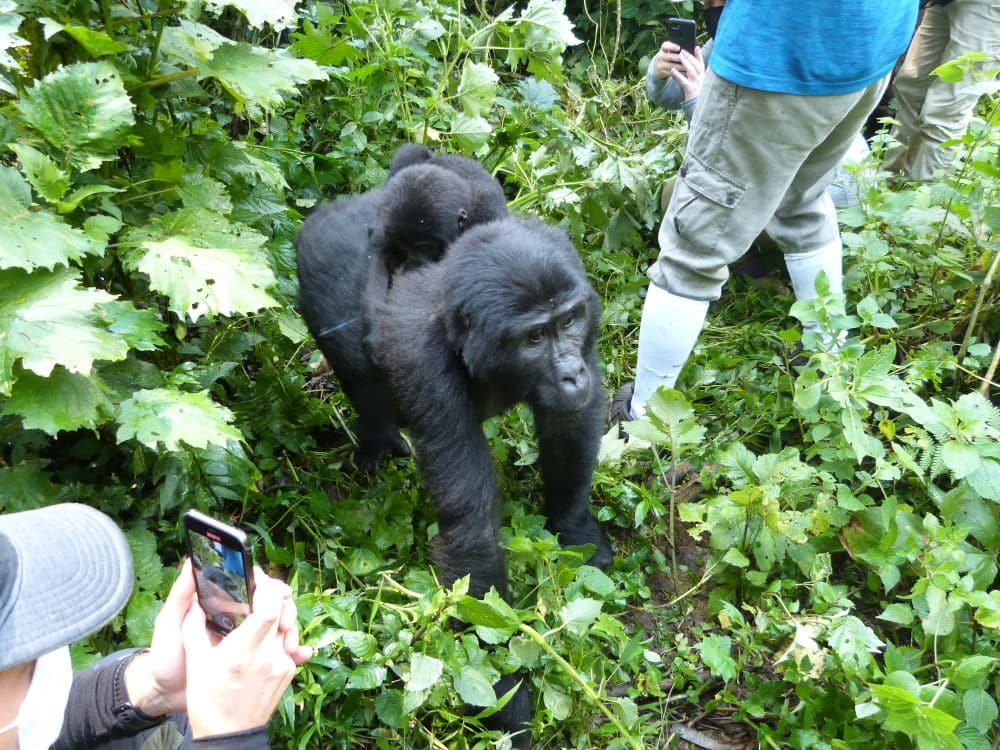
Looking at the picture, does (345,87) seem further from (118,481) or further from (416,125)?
(118,481)

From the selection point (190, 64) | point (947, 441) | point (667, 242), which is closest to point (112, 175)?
point (190, 64)

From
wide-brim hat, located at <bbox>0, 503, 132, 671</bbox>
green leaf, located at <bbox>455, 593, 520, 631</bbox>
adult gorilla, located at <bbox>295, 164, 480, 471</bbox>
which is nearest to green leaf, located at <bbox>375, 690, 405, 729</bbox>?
green leaf, located at <bbox>455, 593, 520, 631</bbox>

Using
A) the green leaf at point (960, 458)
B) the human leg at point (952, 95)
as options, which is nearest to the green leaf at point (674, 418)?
the green leaf at point (960, 458)

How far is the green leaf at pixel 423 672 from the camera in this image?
7.82 feet

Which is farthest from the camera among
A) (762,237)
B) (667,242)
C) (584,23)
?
(584,23)

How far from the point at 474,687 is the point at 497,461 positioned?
1.65 metres

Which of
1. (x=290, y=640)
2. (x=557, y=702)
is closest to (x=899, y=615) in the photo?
(x=557, y=702)

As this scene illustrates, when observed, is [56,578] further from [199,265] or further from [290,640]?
[199,265]

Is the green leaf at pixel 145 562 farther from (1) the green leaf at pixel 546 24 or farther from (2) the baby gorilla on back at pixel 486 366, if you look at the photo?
(1) the green leaf at pixel 546 24

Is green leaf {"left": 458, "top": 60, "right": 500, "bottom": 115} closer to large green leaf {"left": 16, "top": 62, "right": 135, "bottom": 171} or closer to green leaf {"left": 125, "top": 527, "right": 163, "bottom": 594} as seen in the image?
large green leaf {"left": 16, "top": 62, "right": 135, "bottom": 171}

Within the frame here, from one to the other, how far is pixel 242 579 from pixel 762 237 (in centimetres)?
433

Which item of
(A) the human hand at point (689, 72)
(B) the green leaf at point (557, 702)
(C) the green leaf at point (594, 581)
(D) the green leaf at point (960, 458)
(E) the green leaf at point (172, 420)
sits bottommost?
(B) the green leaf at point (557, 702)

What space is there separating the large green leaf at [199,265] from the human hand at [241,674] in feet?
3.42

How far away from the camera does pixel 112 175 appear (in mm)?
3086
